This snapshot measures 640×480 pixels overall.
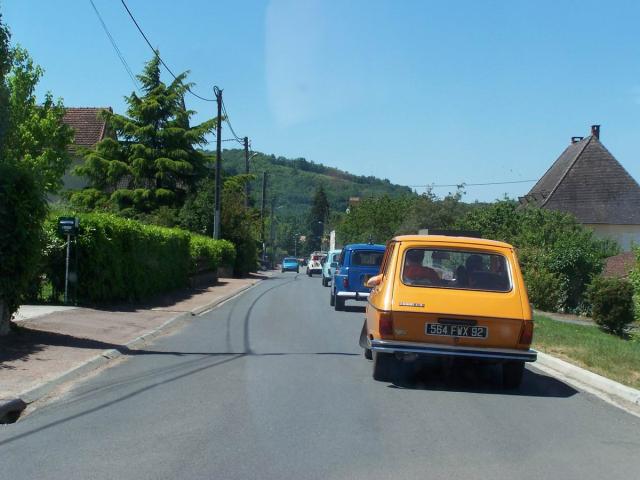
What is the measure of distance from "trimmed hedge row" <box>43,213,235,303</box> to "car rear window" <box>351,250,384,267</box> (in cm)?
580

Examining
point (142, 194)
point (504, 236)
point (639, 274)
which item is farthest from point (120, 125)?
point (639, 274)

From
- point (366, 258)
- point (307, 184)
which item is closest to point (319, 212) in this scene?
point (307, 184)

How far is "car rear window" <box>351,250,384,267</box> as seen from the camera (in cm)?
2186

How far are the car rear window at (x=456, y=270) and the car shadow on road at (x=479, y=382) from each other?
50.6 inches

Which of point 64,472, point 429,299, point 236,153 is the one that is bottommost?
point 64,472

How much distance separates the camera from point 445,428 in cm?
741

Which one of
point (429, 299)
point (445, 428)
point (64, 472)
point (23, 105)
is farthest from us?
point (23, 105)

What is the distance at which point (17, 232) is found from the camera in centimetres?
1141

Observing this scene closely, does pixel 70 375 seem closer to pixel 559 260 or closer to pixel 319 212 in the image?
pixel 559 260

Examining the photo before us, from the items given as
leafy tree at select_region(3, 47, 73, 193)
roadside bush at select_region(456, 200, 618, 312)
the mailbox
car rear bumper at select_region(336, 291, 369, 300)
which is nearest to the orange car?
the mailbox

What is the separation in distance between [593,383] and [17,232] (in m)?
8.49

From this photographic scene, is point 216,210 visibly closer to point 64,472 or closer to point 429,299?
point 429,299

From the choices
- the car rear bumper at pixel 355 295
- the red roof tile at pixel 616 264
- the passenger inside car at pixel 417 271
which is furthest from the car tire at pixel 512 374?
the red roof tile at pixel 616 264

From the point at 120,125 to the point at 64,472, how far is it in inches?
1598
